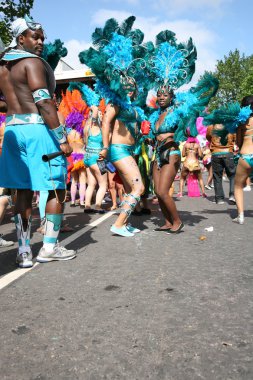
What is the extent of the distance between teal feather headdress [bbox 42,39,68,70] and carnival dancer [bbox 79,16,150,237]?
0.31 metres

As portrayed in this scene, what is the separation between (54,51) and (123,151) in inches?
62.1

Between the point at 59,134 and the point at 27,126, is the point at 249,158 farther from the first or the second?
the point at 27,126

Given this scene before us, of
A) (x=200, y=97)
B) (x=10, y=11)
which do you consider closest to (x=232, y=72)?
(x=10, y=11)

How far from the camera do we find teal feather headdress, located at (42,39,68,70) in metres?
4.82

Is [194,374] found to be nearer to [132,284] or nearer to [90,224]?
[132,284]

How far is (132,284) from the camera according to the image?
307 centimetres

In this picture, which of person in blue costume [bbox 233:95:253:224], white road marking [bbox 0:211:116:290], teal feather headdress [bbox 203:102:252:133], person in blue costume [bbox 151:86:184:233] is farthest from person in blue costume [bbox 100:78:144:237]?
person in blue costume [bbox 233:95:253:224]

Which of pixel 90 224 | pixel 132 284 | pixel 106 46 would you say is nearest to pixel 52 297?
pixel 132 284

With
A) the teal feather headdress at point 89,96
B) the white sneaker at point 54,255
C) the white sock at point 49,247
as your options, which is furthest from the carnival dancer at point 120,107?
the teal feather headdress at point 89,96

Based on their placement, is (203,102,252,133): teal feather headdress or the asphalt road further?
(203,102,252,133): teal feather headdress

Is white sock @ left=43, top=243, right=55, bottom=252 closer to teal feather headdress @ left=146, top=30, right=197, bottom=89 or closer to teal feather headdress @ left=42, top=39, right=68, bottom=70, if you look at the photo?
teal feather headdress @ left=42, top=39, right=68, bottom=70

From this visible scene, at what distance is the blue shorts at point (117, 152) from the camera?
513 cm

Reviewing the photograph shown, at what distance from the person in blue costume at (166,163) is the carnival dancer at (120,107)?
1.22 feet

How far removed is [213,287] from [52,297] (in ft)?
4.13
